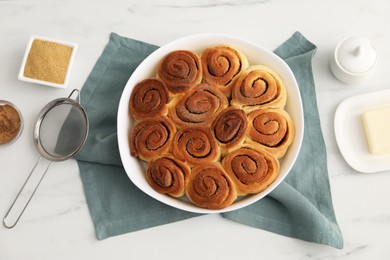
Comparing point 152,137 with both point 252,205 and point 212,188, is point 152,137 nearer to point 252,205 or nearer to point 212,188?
point 212,188

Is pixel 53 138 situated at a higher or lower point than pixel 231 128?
lower

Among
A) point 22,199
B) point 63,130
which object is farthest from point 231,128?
point 22,199

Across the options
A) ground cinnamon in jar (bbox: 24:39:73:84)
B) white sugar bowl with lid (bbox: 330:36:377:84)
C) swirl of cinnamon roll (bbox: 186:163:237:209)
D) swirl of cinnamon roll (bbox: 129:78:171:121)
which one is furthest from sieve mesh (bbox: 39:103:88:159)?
white sugar bowl with lid (bbox: 330:36:377:84)

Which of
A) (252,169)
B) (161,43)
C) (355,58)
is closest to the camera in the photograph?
(252,169)

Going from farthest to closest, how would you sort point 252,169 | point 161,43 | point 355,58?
1. point 161,43
2. point 355,58
3. point 252,169

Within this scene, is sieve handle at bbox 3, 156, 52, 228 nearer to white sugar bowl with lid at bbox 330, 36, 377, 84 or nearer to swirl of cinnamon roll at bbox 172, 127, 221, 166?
swirl of cinnamon roll at bbox 172, 127, 221, 166

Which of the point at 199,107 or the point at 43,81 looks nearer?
the point at 199,107

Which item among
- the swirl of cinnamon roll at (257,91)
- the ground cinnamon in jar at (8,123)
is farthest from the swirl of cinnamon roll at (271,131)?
the ground cinnamon in jar at (8,123)

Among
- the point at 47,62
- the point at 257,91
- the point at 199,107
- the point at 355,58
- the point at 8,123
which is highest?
the point at 355,58
